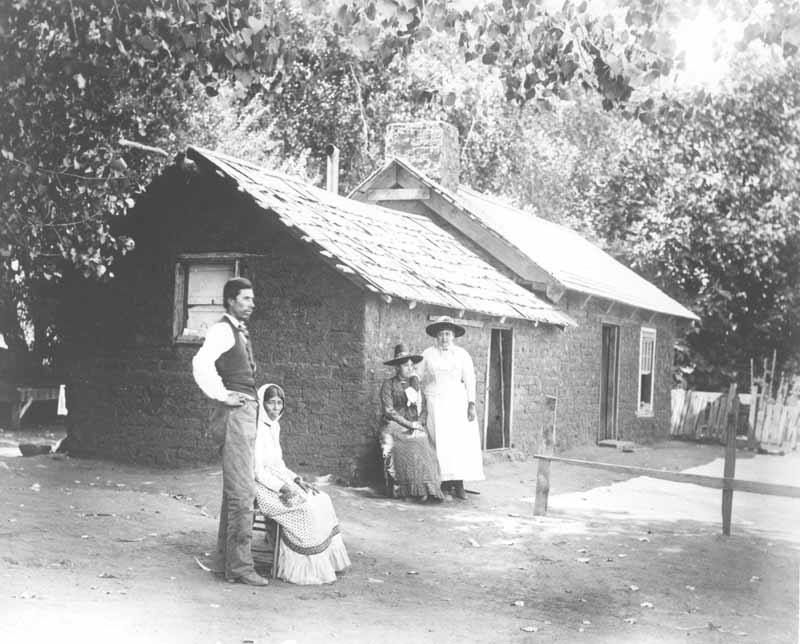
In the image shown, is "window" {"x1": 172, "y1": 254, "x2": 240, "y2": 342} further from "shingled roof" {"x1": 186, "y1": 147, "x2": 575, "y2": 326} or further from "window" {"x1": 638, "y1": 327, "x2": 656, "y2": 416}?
"window" {"x1": 638, "y1": 327, "x2": 656, "y2": 416}

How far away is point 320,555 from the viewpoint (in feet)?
22.8

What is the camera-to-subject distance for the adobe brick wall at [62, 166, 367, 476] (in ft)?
37.1

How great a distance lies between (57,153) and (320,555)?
15.0 feet

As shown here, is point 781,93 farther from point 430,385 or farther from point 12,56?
point 12,56

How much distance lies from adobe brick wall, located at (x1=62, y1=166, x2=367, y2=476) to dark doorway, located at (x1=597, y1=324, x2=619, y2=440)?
9.20 meters

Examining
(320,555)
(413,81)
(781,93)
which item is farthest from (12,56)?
(413,81)

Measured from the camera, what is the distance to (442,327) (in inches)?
460

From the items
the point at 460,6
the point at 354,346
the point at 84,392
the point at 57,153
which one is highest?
the point at 460,6

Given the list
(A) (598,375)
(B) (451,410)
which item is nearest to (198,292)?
(B) (451,410)

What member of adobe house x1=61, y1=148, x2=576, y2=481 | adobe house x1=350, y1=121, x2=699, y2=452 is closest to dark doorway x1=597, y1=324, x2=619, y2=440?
adobe house x1=350, y1=121, x2=699, y2=452

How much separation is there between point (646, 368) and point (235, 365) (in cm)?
1575

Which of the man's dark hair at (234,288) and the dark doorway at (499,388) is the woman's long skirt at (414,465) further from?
the man's dark hair at (234,288)

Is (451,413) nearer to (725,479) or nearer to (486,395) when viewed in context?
(486,395)

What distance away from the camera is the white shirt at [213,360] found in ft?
21.1
